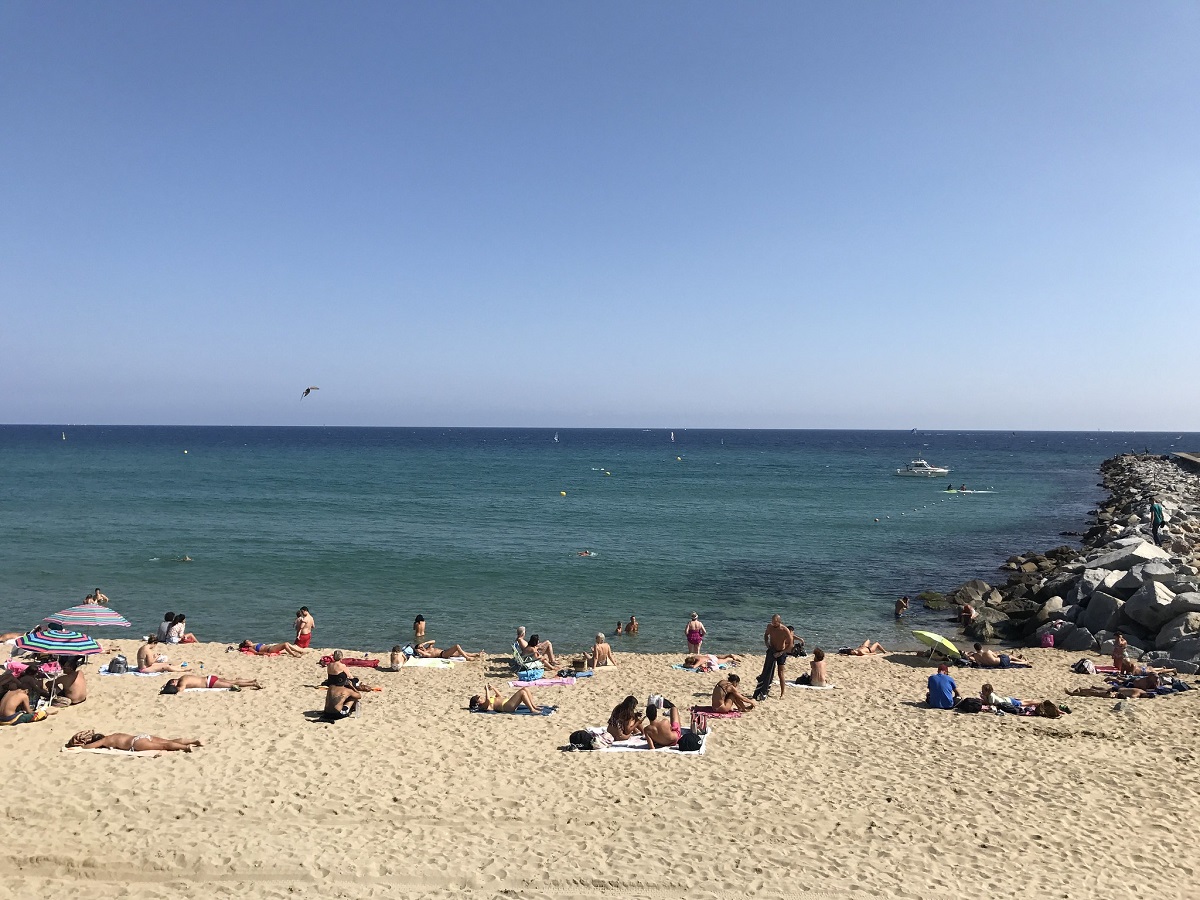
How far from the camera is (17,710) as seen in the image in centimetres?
1124

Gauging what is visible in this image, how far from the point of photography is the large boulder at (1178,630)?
16453 millimetres

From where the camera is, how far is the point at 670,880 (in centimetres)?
747

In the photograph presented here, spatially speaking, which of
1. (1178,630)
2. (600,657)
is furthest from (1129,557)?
(600,657)

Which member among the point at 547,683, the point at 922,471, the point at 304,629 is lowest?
the point at 547,683

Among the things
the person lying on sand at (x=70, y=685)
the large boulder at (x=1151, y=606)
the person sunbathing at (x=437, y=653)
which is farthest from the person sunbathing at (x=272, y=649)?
the large boulder at (x=1151, y=606)

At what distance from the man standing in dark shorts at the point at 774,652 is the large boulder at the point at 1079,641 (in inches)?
346

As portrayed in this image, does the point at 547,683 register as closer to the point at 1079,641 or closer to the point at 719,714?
the point at 719,714

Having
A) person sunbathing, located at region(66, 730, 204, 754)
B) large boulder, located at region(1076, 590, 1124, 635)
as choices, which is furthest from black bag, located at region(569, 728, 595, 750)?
large boulder, located at region(1076, 590, 1124, 635)

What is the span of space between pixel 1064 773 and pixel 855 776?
2614 mm

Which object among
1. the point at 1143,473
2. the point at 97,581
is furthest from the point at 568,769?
the point at 1143,473

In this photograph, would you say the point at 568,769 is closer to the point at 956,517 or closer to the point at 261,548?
the point at 261,548

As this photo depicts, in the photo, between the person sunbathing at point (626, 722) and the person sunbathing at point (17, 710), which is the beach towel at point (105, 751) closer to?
the person sunbathing at point (17, 710)

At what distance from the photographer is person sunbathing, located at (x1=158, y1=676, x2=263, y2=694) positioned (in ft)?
44.1

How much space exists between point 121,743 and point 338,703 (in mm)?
2904
